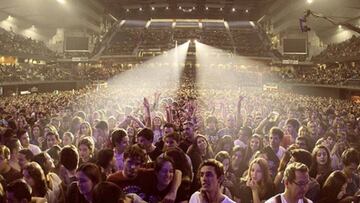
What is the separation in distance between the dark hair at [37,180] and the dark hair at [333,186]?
323 cm

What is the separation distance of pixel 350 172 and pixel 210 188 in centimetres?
267

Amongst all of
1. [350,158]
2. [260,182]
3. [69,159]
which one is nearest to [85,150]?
[69,159]

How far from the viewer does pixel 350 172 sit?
6258 millimetres

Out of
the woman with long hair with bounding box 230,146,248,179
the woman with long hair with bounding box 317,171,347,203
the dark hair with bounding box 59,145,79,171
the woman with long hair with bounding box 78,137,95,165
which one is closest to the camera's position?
the woman with long hair with bounding box 317,171,347,203

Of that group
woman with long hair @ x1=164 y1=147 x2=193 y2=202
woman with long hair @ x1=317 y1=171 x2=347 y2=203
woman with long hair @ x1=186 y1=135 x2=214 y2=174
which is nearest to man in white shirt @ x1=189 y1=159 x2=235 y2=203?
woman with long hair @ x1=164 y1=147 x2=193 y2=202

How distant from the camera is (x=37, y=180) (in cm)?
504

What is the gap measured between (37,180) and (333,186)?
3399 millimetres

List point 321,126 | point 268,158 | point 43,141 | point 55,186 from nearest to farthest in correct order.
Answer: point 55,186 → point 268,158 → point 43,141 → point 321,126

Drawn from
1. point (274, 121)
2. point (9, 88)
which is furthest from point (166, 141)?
point (9, 88)

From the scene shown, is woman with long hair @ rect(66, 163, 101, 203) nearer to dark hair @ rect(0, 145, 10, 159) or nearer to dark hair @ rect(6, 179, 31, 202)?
dark hair @ rect(6, 179, 31, 202)

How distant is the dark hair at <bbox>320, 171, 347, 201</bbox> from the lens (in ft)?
17.4

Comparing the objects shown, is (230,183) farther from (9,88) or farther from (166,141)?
(9,88)

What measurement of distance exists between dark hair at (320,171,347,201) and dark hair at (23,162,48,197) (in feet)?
10.6

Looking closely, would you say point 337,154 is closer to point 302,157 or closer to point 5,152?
point 302,157
